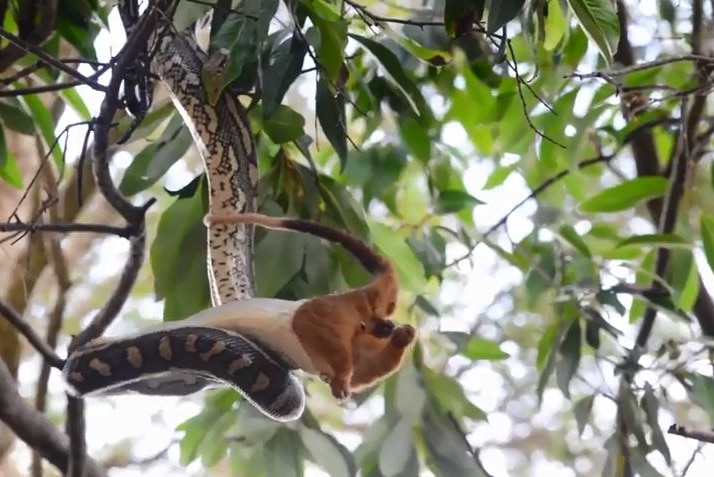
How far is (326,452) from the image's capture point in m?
0.84

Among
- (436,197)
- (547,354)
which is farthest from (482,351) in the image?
(436,197)

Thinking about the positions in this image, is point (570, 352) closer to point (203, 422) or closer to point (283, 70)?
point (203, 422)

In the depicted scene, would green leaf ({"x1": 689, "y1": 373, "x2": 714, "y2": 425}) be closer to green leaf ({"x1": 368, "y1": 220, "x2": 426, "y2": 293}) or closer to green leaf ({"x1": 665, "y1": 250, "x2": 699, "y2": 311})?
green leaf ({"x1": 665, "y1": 250, "x2": 699, "y2": 311})

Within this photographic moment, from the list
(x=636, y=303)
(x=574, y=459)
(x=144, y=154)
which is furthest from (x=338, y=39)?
(x=574, y=459)

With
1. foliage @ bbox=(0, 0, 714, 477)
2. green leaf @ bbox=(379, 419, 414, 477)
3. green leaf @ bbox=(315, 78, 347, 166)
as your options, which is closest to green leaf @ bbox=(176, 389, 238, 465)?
foliage @ bbox=(0, 0, 714, 477)

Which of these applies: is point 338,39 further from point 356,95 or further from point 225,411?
point 225,411

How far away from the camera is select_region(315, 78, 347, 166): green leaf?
1.99 ft

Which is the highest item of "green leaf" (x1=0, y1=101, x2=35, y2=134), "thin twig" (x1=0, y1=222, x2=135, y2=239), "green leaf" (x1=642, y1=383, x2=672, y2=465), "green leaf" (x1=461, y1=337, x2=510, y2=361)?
"green leaf" (x1=0, y1=101, x2=35, y2=134)

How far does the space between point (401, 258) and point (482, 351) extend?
0.85 feet

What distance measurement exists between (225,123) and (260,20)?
9cm

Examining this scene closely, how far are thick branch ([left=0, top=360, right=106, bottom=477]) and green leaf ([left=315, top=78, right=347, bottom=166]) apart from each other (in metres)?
0.28

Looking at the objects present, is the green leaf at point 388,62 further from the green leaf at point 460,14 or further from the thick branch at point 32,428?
the thick branch at point 32,428

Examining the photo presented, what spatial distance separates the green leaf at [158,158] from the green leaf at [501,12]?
281 millimetres

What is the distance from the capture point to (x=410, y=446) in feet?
2.90
